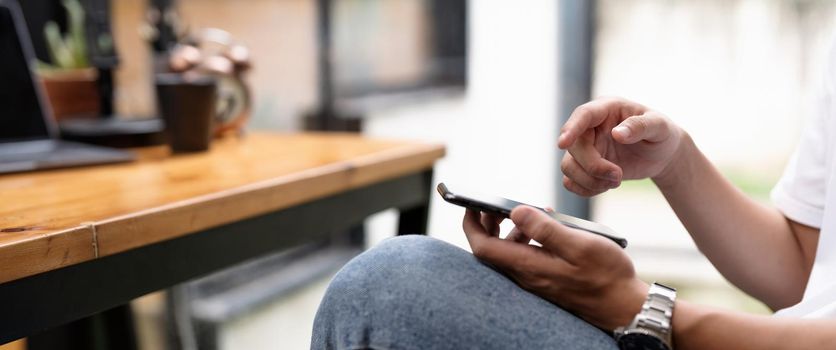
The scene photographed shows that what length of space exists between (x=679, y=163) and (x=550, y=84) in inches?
74.4

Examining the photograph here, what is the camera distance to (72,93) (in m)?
1.47

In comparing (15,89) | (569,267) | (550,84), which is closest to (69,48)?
(15,89)

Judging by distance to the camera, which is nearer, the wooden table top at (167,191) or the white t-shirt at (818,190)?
the wooden table top at (167,191)

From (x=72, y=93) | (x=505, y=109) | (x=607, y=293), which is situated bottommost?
(x=505, y=109)

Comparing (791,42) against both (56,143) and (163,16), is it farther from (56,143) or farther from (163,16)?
(56,143)

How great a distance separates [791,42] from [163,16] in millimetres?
2022

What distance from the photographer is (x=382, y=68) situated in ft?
8.23

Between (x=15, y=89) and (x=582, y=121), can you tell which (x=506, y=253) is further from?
(x=15, y=89)

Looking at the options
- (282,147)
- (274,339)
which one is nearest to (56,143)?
(282,147)

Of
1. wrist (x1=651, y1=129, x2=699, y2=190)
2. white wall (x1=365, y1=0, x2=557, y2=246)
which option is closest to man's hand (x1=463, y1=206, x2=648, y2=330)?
wrist (x1=651, y1=129, x2=699, y2=190)

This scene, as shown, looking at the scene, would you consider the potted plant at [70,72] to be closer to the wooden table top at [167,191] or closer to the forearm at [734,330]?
the wooden table top at [167,191]

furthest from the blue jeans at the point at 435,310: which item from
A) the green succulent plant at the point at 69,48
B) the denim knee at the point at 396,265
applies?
the green succulent plant at the point at 69,48

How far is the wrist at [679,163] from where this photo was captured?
2.80ft

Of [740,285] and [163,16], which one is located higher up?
[163,16]
